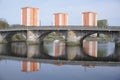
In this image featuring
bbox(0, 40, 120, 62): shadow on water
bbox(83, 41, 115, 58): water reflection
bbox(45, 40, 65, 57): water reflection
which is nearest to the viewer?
bbox(0, 40, 120, 62): shadow on water

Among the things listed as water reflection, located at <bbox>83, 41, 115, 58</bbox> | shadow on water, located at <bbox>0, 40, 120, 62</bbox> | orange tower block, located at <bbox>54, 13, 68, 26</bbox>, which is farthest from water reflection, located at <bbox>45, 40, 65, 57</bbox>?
orange tower block, located at <bbox>54, 13, 68, 26</bbox>

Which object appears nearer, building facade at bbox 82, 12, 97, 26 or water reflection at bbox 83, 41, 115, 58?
water reflection at bbox 83, 41, 115, 58

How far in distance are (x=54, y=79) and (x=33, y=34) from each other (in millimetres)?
31131

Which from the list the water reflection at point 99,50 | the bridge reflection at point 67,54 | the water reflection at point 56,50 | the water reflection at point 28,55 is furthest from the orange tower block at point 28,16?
the bridge reflection at point 67,54

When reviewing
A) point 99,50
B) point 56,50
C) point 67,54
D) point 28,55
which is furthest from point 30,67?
point 99,50

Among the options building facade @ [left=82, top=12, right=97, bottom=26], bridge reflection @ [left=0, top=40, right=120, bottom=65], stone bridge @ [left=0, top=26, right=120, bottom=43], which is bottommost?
bridge reflection @ [left=0, top=40, right=120, bottom=65]

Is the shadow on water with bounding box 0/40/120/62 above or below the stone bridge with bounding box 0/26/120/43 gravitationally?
below

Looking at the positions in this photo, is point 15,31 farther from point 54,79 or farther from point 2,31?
point 54,79

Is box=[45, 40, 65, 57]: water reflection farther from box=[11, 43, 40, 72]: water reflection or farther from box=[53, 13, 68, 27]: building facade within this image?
box=[53, 13, 68, 27]: building facade

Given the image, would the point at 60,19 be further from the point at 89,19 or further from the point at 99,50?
the point at 99,50

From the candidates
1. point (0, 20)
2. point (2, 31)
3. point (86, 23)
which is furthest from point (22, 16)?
point (2, 31)

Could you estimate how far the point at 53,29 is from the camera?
45719 mm

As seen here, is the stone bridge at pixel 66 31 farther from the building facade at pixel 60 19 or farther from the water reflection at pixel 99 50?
the building facade at pixel 60 19

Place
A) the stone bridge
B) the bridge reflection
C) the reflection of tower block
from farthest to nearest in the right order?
the stone bridge, the bridge reflection, the reflection of tower block
